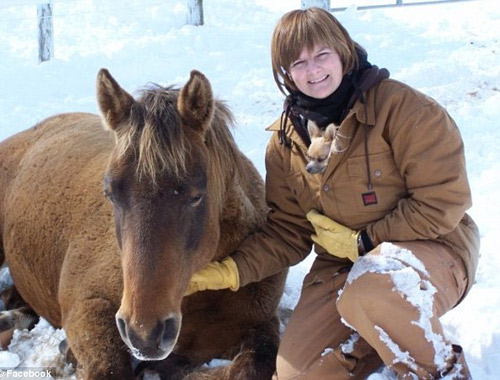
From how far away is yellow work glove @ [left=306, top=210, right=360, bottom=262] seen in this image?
3.21m

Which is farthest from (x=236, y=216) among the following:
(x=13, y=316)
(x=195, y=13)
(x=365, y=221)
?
(x=195, y=13)

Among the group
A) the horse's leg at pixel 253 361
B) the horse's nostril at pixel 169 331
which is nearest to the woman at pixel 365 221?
the horse's leg at pixel 253 361

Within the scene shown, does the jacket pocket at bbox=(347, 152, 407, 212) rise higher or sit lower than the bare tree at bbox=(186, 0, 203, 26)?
higher

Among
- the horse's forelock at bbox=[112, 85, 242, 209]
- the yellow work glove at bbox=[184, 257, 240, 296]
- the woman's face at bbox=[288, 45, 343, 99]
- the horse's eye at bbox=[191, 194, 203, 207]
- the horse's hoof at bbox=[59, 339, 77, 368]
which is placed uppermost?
the woman's face at bbox=[288, 45, 343, 99]

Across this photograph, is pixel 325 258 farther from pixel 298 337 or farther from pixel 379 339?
pixel 379 339

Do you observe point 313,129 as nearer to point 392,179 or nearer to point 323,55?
point 323,55

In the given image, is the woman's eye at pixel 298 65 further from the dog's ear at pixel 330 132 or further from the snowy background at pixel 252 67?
the snowy background at pixel 252 67

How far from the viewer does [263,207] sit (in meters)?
3.95

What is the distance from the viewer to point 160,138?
2805 mm

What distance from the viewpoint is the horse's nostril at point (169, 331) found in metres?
2.60

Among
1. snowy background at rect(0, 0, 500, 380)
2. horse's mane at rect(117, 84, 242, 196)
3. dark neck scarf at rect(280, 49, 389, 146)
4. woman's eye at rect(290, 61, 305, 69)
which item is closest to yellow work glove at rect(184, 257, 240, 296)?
horse's mane at rect(117, 84, 242, 196)

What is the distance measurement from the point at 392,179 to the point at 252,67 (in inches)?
319

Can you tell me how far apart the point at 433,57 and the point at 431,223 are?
827cm

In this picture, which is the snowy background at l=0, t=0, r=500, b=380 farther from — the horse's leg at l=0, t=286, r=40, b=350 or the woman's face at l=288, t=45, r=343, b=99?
the woman's face at l=288, t=45, r=343, b=99
